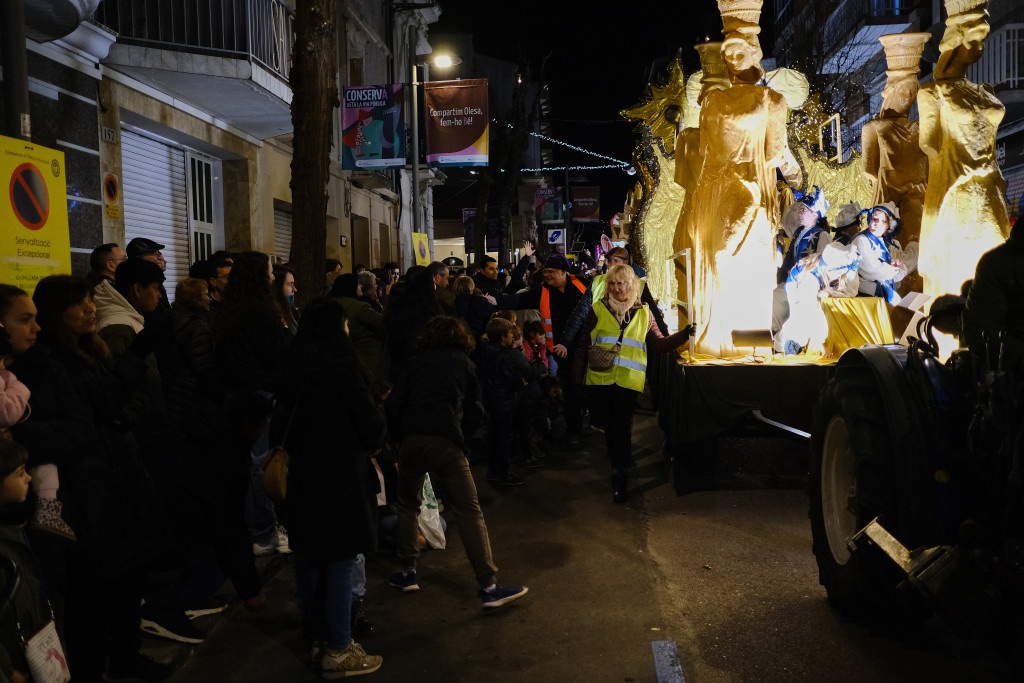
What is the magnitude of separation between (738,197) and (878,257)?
1.67m

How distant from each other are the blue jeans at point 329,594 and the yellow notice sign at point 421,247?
10.1 meters

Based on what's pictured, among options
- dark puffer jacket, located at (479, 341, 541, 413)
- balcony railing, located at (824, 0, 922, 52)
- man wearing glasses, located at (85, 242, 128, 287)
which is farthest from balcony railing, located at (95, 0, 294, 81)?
balcony railing, located at (824, 0, 922, 52)

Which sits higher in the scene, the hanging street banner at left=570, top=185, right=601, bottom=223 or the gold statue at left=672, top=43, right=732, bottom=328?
the hanging street banner at left=570, top=185, right=601, bottom=223

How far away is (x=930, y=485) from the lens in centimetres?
421

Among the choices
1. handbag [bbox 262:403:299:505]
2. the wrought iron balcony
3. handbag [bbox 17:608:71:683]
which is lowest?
handbag [bbox 17:608:71:683]

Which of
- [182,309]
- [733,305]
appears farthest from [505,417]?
[182,309]

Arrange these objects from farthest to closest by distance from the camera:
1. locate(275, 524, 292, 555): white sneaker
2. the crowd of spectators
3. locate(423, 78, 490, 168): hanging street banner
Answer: locate(423, 78, 490, 168): hanging street banner → locate(275, 524, 292, 555): white sneaker → the crowd of spectators

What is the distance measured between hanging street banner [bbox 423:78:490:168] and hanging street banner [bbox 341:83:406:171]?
25.4 inches

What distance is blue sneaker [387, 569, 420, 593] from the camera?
5980 millimetres

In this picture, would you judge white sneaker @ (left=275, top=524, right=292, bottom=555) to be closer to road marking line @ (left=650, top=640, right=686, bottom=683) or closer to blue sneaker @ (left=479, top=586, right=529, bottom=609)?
blue sneaker @ (left=479, top=586, right=529, bottom=609)

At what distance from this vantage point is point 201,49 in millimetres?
12156

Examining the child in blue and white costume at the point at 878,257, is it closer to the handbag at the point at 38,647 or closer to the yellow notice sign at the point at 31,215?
the yellow notice sign at the point at 31,215

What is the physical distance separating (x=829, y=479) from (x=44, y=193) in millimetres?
4810

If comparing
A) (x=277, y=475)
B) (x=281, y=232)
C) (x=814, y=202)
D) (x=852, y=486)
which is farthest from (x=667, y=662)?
(x=281, y=232)
